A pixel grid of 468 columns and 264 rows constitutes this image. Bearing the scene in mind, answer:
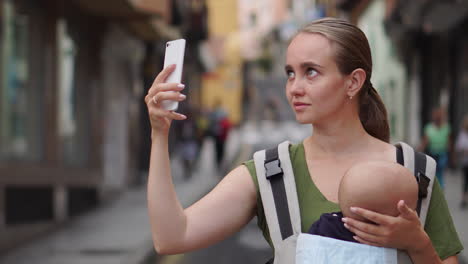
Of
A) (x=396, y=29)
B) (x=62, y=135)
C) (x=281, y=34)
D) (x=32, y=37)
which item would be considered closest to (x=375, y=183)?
(x=32, y=37)

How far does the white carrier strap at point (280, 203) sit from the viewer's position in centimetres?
234

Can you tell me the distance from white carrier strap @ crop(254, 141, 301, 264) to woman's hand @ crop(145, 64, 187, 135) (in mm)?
308

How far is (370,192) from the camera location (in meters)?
2.16

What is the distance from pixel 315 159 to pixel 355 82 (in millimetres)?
246

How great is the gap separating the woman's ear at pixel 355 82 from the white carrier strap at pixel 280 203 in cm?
26

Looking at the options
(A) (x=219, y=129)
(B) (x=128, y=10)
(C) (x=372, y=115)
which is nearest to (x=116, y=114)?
(B) (x=128, y=10)

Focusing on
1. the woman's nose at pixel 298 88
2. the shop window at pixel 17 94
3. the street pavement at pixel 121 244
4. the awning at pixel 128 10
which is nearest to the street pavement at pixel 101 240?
the street pavement at pixel 121 244

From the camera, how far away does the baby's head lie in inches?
85.3

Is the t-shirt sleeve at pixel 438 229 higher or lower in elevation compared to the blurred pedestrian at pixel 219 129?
higher

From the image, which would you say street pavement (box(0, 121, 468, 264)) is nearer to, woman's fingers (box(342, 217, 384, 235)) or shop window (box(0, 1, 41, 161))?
shop window (box(0, 1, 41, 161))

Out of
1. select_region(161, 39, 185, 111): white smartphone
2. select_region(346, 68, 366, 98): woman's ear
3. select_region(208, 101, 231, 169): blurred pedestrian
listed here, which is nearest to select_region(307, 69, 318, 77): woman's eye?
select_region(346, 68, 366, 98): woman's ear

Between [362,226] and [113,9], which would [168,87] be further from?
[113,9]

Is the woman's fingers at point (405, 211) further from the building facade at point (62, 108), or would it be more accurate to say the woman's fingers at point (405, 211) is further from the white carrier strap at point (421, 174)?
the building facade at point (62, 108)

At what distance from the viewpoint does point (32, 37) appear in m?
12.3
